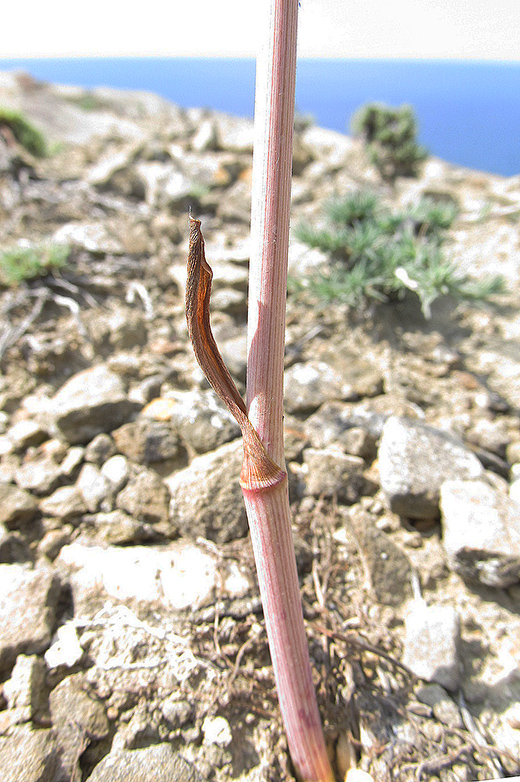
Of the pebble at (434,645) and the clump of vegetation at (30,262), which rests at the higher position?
the clump of vegetation at (30,262)

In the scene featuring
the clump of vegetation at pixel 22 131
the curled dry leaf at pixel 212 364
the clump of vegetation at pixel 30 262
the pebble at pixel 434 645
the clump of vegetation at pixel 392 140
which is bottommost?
the pebble at pixel 434 645

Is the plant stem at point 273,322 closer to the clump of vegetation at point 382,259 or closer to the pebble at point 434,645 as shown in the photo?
the pebble at point 434,645

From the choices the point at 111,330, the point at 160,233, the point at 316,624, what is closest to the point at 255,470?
the point at 316,624

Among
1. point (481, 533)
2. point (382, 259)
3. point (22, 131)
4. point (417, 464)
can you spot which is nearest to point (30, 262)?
point (382, 259)

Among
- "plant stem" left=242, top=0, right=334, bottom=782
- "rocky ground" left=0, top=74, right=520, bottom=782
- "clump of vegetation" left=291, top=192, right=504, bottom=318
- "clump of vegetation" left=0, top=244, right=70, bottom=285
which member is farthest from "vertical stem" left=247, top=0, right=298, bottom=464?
"clump of vegetation" left=0, top=244, right=70, bottom=285

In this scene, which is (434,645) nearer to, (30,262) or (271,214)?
(271,214)

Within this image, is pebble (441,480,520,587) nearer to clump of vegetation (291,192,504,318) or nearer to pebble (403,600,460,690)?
pebble (403,600,460,690)

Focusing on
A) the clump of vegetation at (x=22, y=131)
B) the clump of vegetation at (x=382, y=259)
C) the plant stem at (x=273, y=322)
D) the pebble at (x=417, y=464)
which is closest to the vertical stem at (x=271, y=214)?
the plant stem at (x=273, y=322)
